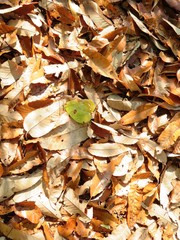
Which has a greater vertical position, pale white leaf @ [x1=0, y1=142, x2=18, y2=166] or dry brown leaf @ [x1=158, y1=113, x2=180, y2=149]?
pale white leaf @ [x1=0, y1=142, x2=18, y2=166]

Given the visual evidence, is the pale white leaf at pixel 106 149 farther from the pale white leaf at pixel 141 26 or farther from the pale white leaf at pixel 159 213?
the pale white leaf at pixel 141 26

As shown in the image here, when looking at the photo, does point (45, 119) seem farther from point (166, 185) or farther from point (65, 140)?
point (166, 185)

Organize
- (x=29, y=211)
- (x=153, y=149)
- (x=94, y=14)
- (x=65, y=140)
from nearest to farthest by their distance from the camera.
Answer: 1. (x=29, y=211)
2. (x=65, y=140)
3. (x=153, y=149)
4. (x=94, y=14)

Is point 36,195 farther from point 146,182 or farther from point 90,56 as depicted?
point 90,56

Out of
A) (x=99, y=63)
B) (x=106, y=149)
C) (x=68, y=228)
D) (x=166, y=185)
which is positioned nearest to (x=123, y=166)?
(x=106, y=149)

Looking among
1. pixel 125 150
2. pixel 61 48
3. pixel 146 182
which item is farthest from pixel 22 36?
pixel 146 182

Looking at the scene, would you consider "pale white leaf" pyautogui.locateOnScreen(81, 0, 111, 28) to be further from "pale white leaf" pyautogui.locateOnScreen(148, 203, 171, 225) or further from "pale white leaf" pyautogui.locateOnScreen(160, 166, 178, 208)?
"pale white leaf" pyautogui.locateOnScreen(148, 203, 171, 225)

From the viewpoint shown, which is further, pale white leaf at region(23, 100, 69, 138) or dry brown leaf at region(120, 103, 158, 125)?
dry brown leaf at region(120, 103, 158, 125)

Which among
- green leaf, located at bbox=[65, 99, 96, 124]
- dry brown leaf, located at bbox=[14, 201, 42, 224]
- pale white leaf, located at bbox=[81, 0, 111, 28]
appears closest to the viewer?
dry brown leaf, located at bbox=[14, 201, 42, 224]

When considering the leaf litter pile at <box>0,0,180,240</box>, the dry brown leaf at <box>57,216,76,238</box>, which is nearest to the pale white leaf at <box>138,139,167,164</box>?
the leaf litter pile at <box>0,0,180,240</box>
